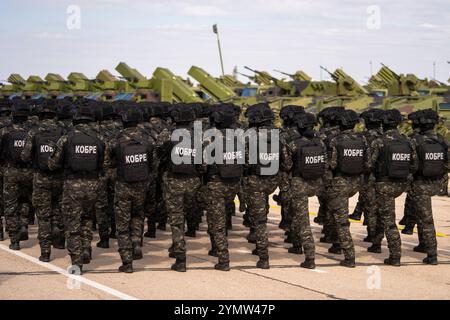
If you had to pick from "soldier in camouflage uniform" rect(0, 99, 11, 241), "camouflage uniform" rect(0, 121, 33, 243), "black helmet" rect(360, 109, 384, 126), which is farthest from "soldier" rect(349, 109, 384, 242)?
"soldier in camouflage uniform" rect(0, 99, 11, 241)

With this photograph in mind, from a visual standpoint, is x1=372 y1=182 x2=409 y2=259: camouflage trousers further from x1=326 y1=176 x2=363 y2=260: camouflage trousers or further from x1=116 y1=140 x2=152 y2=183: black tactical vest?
x1=116 y1=140 x2=152 y2=183: black tactical vest

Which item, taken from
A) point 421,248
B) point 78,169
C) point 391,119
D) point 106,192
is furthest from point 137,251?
point 421,248

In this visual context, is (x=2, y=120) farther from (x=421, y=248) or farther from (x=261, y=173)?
(x=421, y=248)

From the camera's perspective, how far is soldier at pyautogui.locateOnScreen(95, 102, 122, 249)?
9.16m

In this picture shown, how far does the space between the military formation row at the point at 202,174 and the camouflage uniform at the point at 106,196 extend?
0.09ft

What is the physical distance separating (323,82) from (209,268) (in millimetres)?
21376

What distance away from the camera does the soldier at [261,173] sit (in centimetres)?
831

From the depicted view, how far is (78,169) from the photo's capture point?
7.76 metres

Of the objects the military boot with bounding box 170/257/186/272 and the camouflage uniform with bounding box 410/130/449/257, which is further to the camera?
the camouflage uniform with bounding box 410/130/449/257

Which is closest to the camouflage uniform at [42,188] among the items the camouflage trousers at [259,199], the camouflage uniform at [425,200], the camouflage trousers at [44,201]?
the camouflage trousers at [44,201]

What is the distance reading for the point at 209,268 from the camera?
841 cm

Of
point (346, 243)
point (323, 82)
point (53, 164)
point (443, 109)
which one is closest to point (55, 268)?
point (53, 164)

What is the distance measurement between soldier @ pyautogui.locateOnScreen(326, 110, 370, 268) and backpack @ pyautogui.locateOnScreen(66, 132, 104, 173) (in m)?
2.88

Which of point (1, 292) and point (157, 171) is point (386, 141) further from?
point (1, 292)
